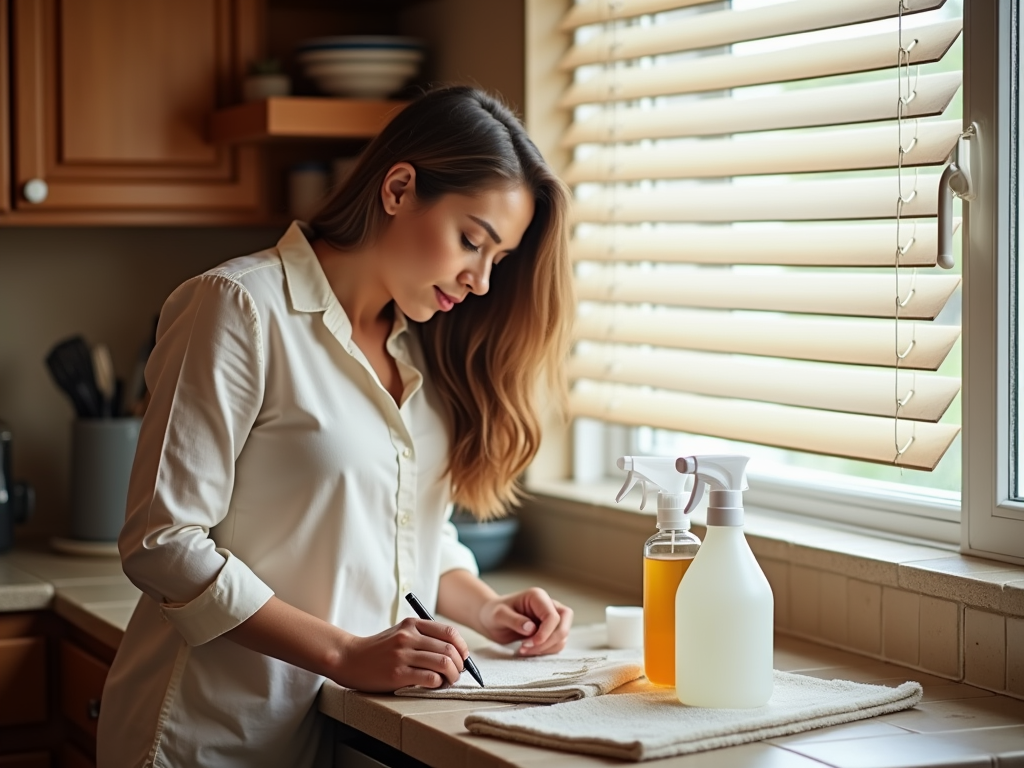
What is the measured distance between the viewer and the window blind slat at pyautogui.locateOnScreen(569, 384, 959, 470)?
177 centimetres

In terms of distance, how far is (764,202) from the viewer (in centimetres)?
199

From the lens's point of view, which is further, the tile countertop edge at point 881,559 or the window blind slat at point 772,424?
the window blind slat at point 772,424

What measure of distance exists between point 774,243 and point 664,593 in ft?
2.26

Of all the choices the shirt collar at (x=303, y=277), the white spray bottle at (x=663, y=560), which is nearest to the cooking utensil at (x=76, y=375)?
the shirt collar at (x=303, y=277)

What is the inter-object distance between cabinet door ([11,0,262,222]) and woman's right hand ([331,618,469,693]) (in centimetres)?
139

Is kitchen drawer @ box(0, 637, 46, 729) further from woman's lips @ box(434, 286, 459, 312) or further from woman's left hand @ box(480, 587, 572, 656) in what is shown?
woman's lips @ box(434, 286, 459, 312)

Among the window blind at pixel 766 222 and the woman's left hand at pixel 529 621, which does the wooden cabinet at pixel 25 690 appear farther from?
the window blind at pixel 766 222

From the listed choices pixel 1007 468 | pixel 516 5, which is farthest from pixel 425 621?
pixel 516 5

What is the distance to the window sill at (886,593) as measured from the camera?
5.14 ft

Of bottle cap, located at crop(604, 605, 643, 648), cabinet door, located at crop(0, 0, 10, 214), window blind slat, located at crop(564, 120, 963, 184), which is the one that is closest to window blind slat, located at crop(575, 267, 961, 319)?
window blind slat, located at crop(564, 120, 963, 184)

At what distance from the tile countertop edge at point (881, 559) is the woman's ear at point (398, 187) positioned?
0.69 meters

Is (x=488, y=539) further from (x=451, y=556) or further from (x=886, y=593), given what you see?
(x=886, y=593)

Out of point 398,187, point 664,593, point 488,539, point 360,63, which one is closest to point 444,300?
point 398,187

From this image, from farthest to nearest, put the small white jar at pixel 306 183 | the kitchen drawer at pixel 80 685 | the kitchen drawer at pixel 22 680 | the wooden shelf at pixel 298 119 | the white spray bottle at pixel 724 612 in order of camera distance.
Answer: the small white jar at pixel 306 183 < the wooden shelf at pixel 298 119 < the kitchen drawer at pixel 22 680 < the kitchen drawer at pixel 80 685 < the white spray bottle at pixel 724 612
